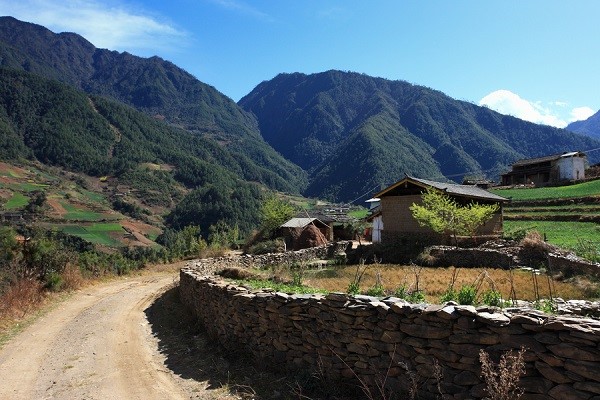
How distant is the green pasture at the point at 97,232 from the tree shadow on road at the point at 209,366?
67.0 meters

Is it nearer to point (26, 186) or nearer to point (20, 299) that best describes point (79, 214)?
point (26, 186)

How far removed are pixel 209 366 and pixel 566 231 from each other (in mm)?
30810

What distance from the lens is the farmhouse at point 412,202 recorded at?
31.5 m

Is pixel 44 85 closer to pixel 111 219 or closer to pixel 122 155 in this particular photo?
pixel 122 155

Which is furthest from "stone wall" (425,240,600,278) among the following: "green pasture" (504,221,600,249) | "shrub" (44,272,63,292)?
"shrub" (44,272,63,292)

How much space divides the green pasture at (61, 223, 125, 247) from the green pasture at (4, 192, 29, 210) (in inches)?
537

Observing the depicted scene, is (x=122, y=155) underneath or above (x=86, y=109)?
underneath

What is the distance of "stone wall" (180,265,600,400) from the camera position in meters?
4.48

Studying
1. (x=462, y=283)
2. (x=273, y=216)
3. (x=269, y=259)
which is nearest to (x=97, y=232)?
(x=273, y=216)

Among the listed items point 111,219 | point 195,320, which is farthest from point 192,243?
point 111,219

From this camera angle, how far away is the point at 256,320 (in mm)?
8906

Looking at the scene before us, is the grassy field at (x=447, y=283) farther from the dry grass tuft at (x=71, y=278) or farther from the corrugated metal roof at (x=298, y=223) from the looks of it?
the corrugated metal roof at (x=298, y=223)

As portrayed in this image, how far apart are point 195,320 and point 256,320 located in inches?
193

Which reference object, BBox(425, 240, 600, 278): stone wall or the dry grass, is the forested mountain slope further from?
the dry grass
